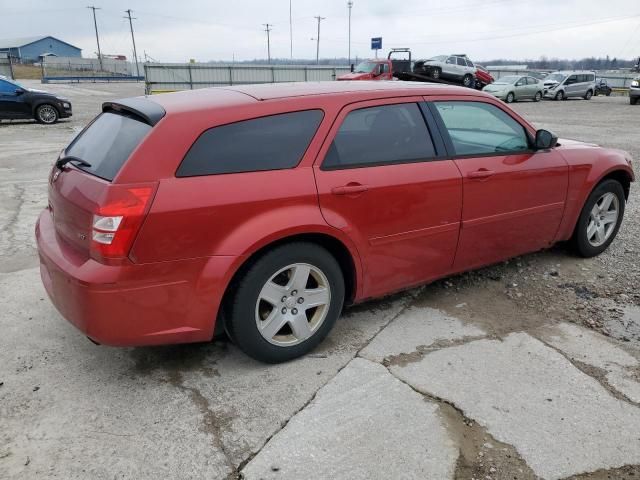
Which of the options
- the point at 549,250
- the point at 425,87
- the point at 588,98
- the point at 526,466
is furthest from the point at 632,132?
the point at 588,98

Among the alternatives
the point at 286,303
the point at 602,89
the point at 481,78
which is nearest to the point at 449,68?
the point at 481,78

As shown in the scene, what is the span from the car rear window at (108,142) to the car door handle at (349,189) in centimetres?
110

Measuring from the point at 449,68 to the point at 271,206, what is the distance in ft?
97.7

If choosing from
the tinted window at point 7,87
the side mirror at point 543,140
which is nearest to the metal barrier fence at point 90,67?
the tinted window at point 7,87

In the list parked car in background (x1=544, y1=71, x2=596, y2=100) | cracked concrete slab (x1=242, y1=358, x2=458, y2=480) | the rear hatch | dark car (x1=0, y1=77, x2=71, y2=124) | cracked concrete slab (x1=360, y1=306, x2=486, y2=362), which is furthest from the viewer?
parked car in background (x1=544, y1=71, x2=596, y2=100)

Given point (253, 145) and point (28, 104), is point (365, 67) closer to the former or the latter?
point (28, 104)

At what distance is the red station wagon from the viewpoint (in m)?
2.65

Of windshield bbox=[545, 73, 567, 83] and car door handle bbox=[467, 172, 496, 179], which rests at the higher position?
car door handle bbox=[467, 172, 496, 179]

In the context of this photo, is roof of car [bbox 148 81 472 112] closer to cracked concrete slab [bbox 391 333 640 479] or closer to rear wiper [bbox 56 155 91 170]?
rear wiper [bbox 56 155 91 170]

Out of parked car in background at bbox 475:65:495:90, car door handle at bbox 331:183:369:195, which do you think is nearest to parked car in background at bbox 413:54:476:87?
parked car in background at bbox 475:65:495:90

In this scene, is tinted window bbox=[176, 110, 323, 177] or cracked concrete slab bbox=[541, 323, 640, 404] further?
cracked concrete slab bbox=[541, 323, 640, 404]

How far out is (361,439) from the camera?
2.53 meters

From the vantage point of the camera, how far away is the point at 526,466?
2.38 metres

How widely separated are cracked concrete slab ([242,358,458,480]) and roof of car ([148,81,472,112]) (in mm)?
1739
